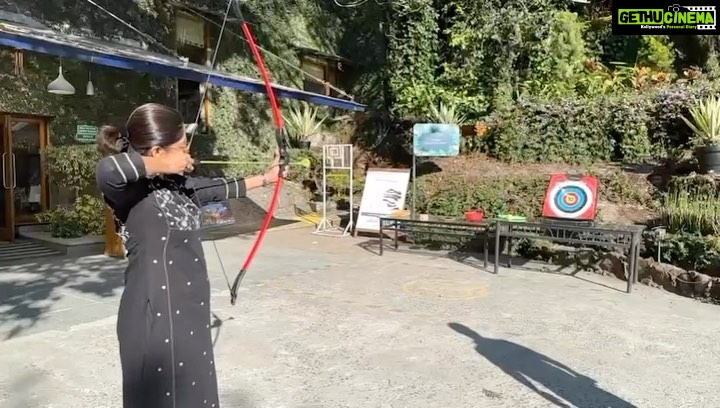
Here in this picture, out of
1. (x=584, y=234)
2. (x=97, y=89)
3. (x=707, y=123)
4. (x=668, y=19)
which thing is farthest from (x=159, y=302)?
(x=668, y=19)

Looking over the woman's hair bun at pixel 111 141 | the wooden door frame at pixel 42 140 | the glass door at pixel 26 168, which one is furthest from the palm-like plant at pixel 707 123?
Result: the glass door at pixel 26 168

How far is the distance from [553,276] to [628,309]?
1480 millimetres

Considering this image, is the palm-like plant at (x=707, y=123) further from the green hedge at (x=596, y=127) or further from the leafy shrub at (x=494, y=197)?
the leafy shrub at (x=494, y=197)

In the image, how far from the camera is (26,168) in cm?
868

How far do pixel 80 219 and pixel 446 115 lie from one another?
7156 millimetres

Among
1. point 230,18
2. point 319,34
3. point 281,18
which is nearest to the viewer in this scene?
point 230,18

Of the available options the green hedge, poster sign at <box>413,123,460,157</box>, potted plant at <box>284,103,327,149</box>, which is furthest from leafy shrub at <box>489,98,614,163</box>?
potted plant at <box>284,103,327,149</box>

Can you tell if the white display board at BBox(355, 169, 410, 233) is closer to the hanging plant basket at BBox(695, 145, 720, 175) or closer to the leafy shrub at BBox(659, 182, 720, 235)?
the leafy shrub at BBox(659, 182, 720, 235)

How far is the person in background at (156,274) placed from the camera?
5.59 ft

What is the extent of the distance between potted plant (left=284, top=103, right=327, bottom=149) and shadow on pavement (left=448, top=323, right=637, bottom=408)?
381 inches

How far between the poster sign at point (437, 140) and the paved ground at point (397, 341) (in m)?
2.95

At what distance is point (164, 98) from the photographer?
10.9m

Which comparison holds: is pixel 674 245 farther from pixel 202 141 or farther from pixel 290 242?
pixel 202 141

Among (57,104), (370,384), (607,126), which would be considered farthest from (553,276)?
(57,104)
